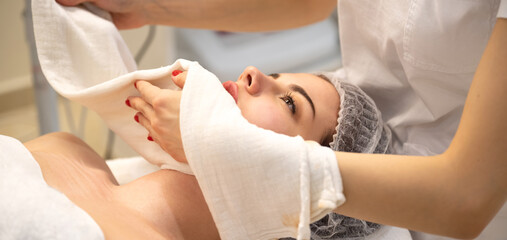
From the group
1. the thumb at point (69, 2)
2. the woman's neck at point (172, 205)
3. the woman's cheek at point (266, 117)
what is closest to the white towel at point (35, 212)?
the woman's neck at point (172, 205)

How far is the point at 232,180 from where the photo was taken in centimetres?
77

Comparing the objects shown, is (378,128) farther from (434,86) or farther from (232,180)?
(232,180)

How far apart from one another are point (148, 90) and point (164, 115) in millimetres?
104

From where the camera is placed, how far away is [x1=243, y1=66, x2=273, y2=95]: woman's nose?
0.97 meters

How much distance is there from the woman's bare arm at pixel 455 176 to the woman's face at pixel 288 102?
0.76ft

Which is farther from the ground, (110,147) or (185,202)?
(185,202)

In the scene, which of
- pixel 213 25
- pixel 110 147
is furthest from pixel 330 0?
pixel 110 147

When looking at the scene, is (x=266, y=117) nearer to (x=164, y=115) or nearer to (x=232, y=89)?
(x=232, y=89)

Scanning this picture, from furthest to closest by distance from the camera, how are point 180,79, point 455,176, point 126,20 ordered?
point 126,20
point 180,79
point 455,176

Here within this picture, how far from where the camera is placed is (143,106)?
93cm

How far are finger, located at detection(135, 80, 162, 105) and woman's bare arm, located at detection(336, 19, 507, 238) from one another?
13.8 inches

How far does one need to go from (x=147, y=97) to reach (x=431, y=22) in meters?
0.58

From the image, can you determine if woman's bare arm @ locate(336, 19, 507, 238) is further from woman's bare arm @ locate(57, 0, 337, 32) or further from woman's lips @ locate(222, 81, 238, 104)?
woman's bare arm @ locate(57, 0, 337, 32)

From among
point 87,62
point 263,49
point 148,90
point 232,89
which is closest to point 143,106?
point 148,90
